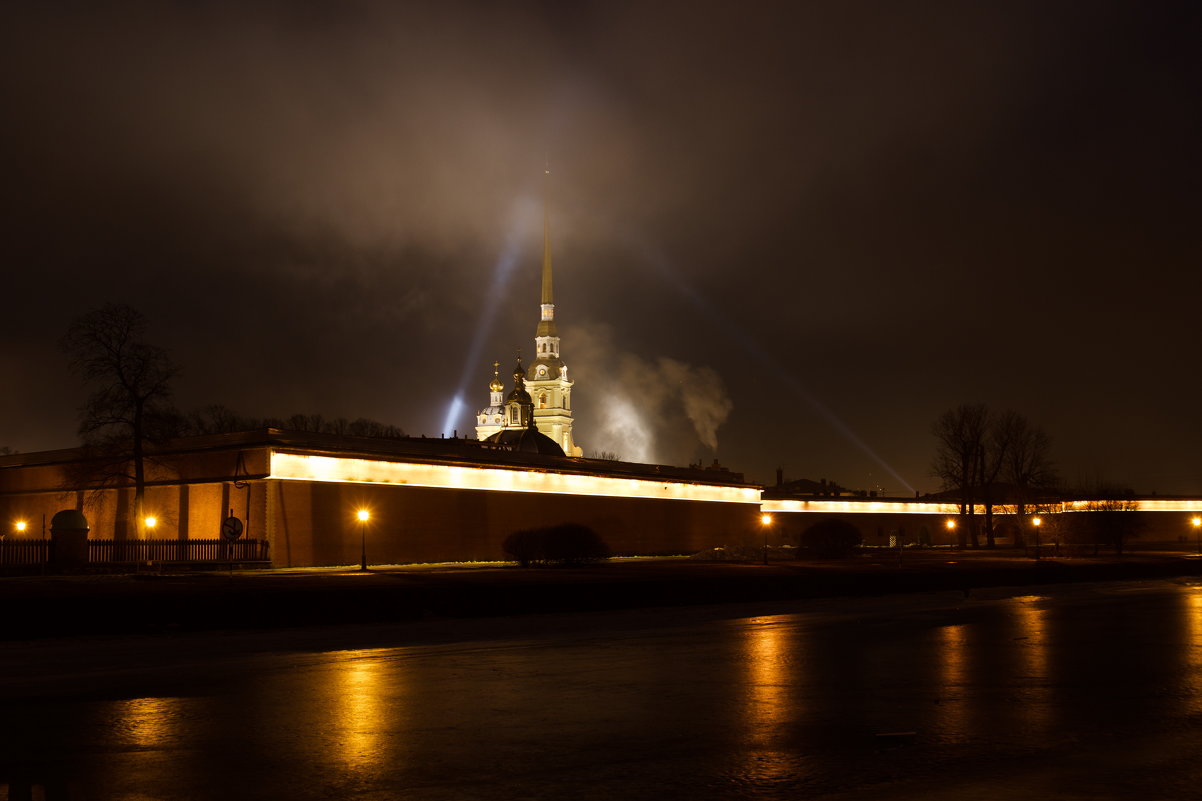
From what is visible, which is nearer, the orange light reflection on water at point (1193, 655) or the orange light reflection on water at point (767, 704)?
the orange light reflection on water at point (767, 704)

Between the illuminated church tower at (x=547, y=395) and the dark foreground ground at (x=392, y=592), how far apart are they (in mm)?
121681

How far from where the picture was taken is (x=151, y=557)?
1991 inches

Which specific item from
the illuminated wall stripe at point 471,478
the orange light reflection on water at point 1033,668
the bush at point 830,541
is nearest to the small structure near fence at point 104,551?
the illuminated wall stripe at point 471,478

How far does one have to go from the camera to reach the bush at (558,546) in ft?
186

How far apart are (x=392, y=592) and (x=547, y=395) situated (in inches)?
5857

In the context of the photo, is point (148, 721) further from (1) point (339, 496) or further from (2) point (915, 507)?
(2) point (915, 507)

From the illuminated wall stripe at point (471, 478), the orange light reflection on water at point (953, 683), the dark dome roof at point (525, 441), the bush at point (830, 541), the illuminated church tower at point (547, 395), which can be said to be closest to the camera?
the orange light reflection on water at point (953, 683)

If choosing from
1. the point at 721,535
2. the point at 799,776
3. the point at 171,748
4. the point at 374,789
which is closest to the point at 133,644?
the point at 171,748

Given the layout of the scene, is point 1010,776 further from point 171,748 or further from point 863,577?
point 863,577

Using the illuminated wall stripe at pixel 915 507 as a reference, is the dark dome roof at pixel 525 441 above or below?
above

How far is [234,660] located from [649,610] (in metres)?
13.7

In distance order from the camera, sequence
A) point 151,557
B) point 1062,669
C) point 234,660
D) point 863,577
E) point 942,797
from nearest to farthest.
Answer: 1. point 942,797
2. point 1062,669
3. point 234,660
4. point 863,577
5. point 151,557

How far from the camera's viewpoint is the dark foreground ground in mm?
25828

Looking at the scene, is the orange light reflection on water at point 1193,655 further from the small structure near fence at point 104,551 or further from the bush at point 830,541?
the small structure near fence at point 104,551
